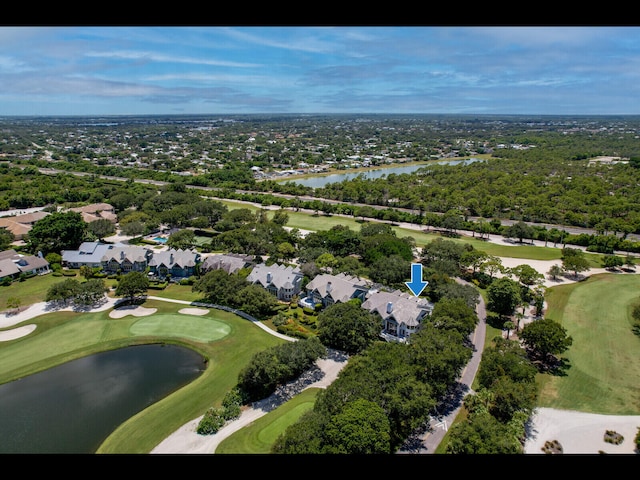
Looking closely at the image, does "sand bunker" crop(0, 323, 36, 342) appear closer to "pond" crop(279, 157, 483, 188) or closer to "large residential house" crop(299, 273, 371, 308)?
"large residential house" crop(299, 273, 371, 308)

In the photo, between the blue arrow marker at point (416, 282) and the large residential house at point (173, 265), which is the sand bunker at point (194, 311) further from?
the blue arrow marker at point (416, 282)

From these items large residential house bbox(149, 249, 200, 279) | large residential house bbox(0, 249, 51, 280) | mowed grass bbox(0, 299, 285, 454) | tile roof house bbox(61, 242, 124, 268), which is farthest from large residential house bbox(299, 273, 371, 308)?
large residential house bbox(0, 249, 51, 280)

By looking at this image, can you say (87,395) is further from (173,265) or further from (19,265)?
(19,265)

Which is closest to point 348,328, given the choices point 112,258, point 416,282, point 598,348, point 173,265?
point 416,282

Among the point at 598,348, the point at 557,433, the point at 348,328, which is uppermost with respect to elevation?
the point at 348,328

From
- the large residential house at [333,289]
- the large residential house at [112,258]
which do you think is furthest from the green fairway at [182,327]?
the large residential house at [112,258]
